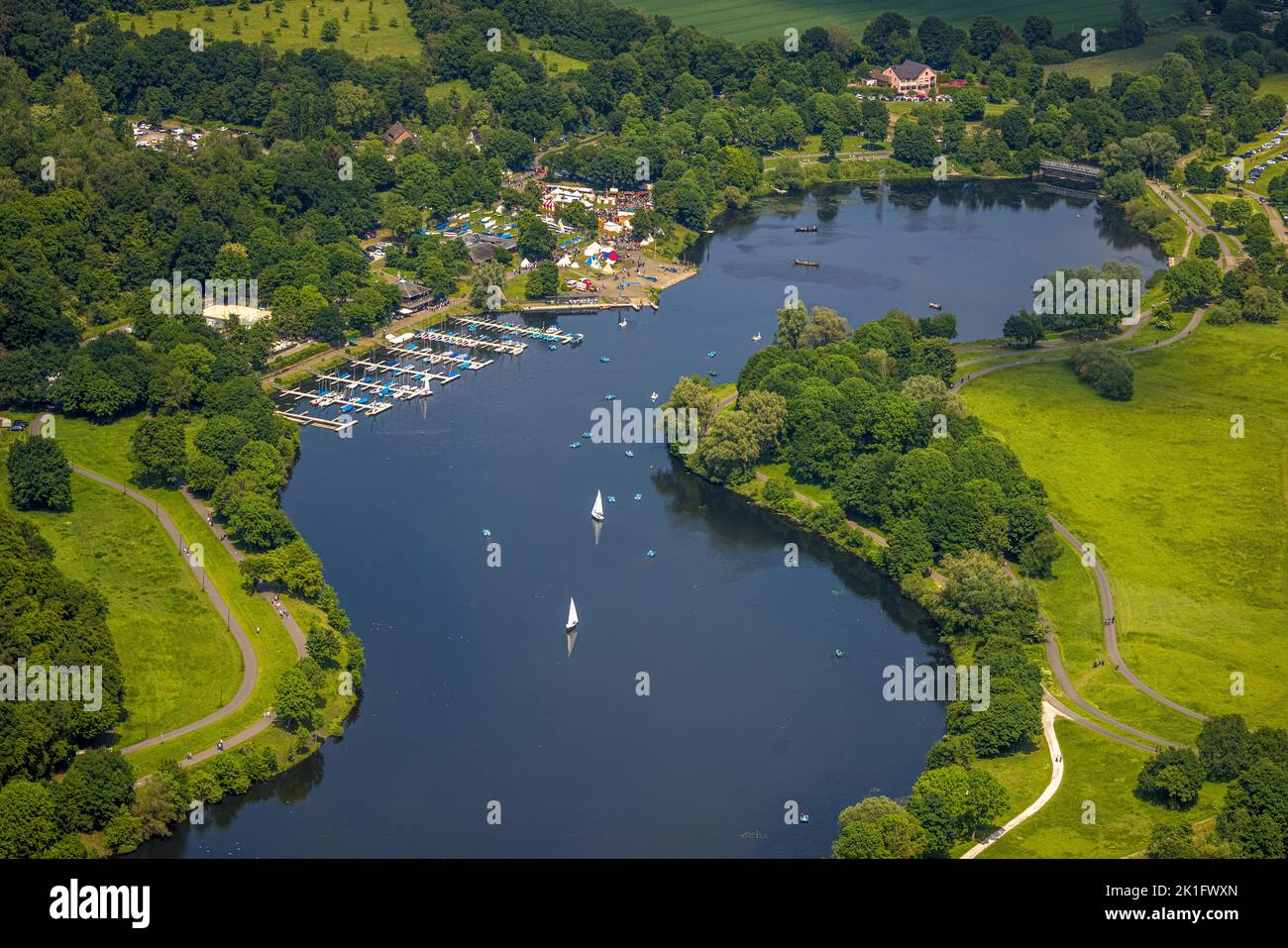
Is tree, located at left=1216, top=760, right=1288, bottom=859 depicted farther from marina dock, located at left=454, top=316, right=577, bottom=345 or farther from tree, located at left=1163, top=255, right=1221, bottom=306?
tree, located at left=1163, top=255, right=1221, bottom=306

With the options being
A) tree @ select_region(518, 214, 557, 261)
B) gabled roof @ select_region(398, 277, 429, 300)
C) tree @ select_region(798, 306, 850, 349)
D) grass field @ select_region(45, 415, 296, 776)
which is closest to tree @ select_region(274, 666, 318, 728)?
grass field @ select_region(45, 415, 296, 776)

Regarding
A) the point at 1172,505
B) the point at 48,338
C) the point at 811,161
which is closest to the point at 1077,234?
the point at 811,161

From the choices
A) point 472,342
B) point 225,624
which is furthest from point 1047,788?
point 472,342

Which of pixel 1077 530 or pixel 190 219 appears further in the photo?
pixel 190 219

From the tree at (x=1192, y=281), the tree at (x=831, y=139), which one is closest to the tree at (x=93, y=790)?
the tree at (x=1192, y=281)

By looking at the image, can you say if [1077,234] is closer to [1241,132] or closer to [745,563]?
[1241,132]

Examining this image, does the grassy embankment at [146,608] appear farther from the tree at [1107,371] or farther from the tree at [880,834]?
the tree at [1107,371]
